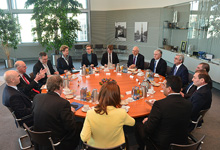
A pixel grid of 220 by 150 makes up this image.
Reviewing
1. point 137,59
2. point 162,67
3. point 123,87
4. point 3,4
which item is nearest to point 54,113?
point 123,87

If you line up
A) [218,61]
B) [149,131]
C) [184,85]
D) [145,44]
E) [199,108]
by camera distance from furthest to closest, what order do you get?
[145,44] → [218,61] → [184,85] → [199,108] → [149,131]

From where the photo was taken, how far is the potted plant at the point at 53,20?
27.9 ft

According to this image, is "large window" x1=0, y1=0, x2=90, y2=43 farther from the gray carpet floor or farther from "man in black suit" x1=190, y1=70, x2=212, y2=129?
"man in black suit" x1=190, y1=70, x2=212, y2=129

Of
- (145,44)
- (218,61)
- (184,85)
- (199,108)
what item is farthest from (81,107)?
(145,44)

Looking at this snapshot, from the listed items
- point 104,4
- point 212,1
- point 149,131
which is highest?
point 104,4

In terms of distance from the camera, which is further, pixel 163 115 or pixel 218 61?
pixel 218 61

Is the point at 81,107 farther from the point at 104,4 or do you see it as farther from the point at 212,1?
the point at 104,4

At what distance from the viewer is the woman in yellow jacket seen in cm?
192

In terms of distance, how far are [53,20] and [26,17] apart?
10.6ft

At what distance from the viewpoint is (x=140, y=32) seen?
1005 centimetres

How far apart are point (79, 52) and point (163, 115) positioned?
388 inches

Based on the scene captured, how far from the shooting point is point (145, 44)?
1002 cm

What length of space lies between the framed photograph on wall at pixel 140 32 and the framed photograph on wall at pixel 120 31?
0.77 m

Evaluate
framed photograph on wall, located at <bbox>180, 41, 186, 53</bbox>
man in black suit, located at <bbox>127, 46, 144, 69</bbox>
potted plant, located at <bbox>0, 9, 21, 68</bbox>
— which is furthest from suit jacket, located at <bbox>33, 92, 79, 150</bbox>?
potted plant, located at <bbox>0, 9, 21, 68</bbox>
